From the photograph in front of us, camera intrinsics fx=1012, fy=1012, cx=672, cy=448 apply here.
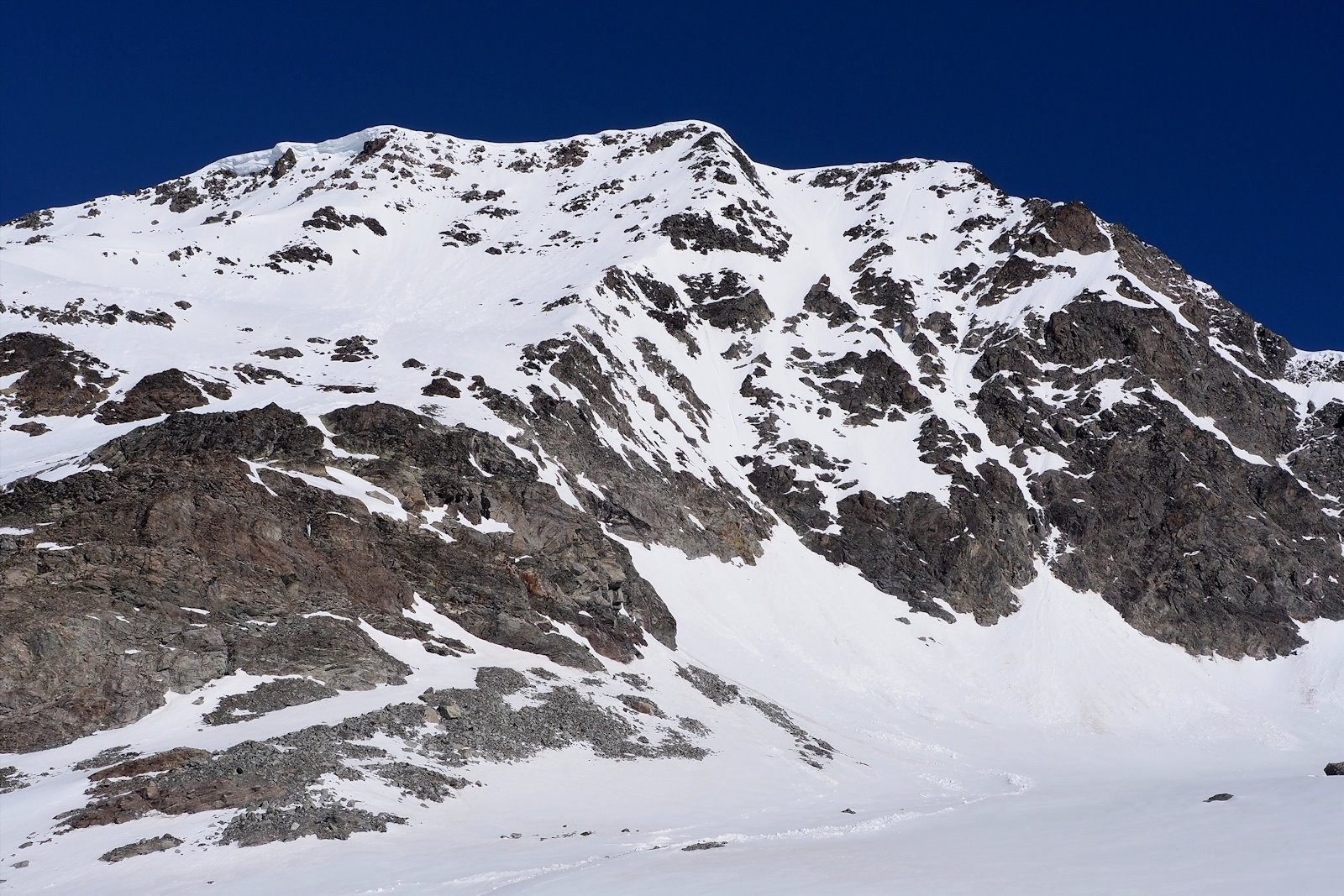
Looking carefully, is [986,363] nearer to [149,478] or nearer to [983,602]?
[983,602]

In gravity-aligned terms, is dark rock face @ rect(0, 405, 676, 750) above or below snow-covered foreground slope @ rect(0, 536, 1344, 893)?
above

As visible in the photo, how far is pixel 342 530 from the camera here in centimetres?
4212

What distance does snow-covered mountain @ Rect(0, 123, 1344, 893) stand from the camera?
983 inches

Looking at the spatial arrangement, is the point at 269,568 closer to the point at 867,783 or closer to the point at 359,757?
the point at 359,757

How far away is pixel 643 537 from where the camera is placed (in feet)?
206

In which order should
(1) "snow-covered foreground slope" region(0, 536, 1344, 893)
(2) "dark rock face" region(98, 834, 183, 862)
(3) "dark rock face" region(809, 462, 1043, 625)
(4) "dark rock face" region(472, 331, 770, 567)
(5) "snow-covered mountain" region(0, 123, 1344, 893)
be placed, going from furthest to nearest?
(3) "dark rock face" region(809, 462, 1043, 625) → (4) "dark rock face" region(472, 331, 770, 567) → (5) "snow-covered mountain" region(0, 123, 1344, 893) → (2) "dark rock face" region(98, 834, 183, 862) → (1) "snow-covered foreground slope" region(0, 536, 1344, 893)

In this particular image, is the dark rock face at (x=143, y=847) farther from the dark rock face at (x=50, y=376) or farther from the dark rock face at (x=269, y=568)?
the dark rock face at (x=50, y=376)

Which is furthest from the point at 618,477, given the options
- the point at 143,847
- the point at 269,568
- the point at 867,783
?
the point at 143,847

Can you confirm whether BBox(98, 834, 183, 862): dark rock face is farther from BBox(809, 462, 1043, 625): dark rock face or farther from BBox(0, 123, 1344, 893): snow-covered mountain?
BBox(809, 462, 1043, 625): dark rock face

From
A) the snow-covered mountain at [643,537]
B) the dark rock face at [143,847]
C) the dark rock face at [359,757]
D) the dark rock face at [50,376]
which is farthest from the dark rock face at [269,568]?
the dark rock face at [50,376]

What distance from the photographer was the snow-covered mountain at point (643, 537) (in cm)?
2497

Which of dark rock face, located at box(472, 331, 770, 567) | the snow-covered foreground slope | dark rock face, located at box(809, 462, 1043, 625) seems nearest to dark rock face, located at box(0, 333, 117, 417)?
dark rock face, located at box(472, 331, 770, 567)

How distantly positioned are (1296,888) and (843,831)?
15.6 m

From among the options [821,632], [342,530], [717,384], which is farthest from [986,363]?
[342,530]
